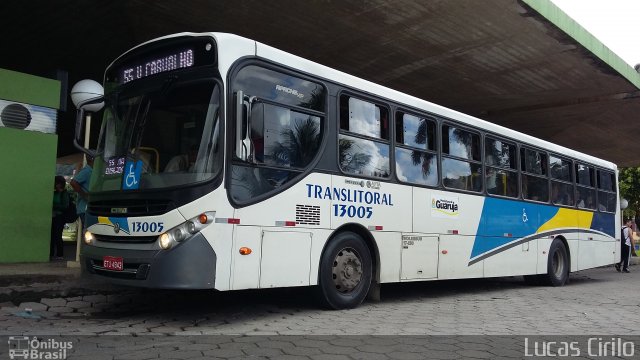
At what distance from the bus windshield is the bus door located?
3.40m

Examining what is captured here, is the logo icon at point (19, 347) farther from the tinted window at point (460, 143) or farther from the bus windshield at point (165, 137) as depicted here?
the tinted window at point (460, 143)

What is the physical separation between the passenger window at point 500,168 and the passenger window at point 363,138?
2.89 m

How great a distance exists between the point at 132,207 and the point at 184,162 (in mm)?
754

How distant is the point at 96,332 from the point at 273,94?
3088mm

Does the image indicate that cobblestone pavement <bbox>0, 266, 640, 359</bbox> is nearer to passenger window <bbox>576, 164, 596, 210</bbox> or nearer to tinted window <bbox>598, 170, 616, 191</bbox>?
passenger window <bbox>576, 164, 596, 210</bbox>

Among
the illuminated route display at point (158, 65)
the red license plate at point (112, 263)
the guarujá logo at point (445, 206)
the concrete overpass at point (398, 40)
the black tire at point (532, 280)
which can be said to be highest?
the concrete overpass at point (398, 40)

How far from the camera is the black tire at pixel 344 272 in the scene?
21.0ft

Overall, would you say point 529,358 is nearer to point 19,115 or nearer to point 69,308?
point 69,308

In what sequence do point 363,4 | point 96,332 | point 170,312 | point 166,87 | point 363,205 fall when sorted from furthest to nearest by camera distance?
1. point 363,4
2. point 363,205
3. point 170,312
4. point 166,87
5. point 96,332

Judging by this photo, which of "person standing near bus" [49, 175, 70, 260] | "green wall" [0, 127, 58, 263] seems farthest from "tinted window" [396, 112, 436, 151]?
"person standing near bus" [49, 175, 70, 260]

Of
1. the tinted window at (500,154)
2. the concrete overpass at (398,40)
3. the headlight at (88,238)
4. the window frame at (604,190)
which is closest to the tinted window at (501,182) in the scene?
the tinted window at (500,154)

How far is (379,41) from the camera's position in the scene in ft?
42.2

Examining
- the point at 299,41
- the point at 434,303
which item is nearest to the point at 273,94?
the point at 434,303

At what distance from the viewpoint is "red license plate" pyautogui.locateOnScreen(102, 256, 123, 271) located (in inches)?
215
